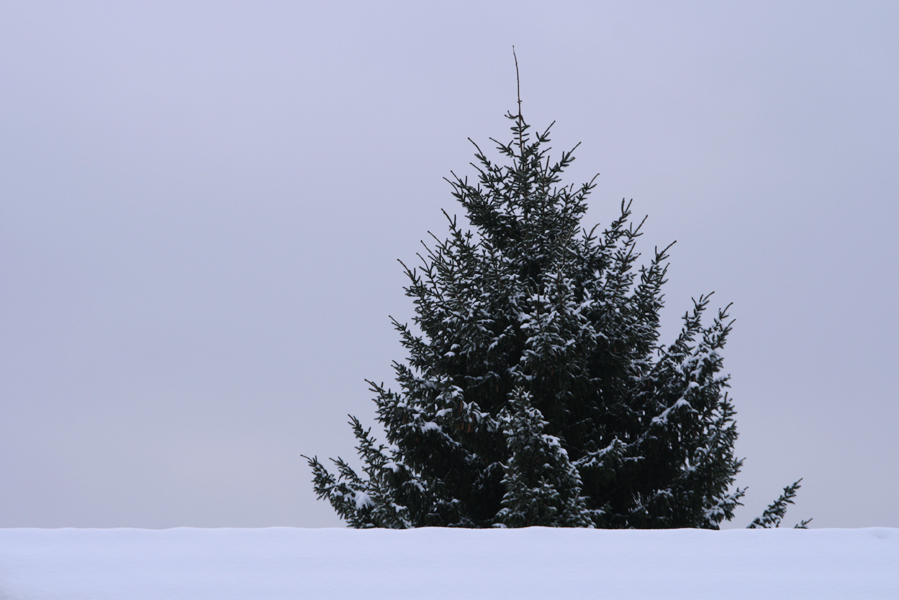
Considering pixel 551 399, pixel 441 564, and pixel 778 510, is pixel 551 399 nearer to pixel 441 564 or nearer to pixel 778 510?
pixel 778 510

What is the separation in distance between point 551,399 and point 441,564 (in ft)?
17.8

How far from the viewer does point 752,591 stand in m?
2.29

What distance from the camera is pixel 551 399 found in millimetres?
7746

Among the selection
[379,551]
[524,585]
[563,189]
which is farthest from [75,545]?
[563,189]

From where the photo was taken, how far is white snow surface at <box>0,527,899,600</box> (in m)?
2.25

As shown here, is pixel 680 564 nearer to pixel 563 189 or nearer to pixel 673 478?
pixel 673 478

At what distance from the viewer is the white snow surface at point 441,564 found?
7.37 ft

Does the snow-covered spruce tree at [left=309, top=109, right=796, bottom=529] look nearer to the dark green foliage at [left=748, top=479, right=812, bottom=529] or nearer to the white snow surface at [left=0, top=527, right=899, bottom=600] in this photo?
the dark green foliage at [left=748, top=479, right=812, bottom=529]

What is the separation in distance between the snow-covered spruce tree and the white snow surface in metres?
4.22

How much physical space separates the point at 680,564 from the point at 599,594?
1.48ft

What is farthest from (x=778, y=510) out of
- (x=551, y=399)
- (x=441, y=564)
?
(x=441, y=564)

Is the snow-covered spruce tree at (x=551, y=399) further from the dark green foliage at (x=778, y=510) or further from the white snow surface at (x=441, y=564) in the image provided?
the white snow surface at (x=441, y=564)

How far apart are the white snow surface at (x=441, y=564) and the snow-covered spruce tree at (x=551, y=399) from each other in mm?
4218

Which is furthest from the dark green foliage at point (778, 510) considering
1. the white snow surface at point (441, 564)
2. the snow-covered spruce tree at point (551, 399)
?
the white snow surface at point (441, 564)
